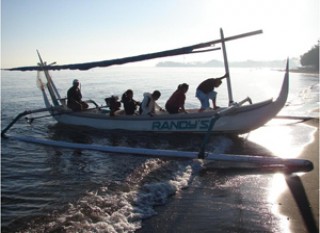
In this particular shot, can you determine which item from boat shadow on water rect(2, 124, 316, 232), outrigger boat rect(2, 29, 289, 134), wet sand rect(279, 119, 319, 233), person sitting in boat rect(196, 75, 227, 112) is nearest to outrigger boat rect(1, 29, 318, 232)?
outrigger boat rect(2, 29, 289, 134)

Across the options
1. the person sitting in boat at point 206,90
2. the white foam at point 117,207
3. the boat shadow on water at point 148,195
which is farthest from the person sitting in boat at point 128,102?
the white foam at point 117,207

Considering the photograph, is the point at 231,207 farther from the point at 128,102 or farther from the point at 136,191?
the point at 128,102

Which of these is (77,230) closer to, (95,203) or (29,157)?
(95,203)

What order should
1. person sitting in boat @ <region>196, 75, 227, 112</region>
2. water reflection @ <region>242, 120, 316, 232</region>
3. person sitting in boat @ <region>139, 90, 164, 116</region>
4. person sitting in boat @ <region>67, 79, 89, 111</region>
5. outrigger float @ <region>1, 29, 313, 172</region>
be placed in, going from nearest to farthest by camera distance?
1. water reflection @ <region>242, 120, 316, 232</region>
2. outrigger float @ <region>1, 29, 313, 172</region>
3. person sitting in boat @ <region>196, 75, 227, 112</region>
4. person sitting in boat @ <region>139, 90, 164, 116</region>
5. person sitting in boat @ <region>67, 79, 89, 111</region>

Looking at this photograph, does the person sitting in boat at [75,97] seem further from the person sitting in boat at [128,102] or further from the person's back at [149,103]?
the person's back at [149,103]

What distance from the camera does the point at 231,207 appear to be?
6.25 metres

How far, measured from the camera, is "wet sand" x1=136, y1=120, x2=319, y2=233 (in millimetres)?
5477

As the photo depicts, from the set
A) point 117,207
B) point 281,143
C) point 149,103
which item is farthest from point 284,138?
point 117,207

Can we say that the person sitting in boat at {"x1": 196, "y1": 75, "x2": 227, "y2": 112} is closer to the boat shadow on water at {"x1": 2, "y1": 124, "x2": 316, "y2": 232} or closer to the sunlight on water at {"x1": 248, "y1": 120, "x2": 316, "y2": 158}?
the sunlight on water at {"x1": 248, "y1": 120, "x2": 316, "y2": 158}

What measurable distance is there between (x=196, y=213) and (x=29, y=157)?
708 centimetres

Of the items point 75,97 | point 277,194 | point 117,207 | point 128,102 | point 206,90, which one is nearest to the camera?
point 117,207

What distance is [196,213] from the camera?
237 inches

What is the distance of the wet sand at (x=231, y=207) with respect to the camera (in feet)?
18.0

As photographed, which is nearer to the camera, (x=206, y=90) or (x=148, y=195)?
(x=148, y=195)
